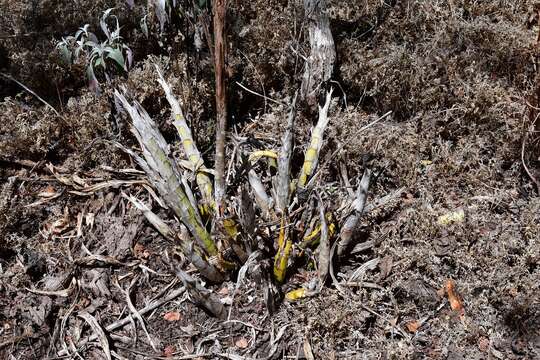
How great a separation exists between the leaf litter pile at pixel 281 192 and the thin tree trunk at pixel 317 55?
18 millimetres

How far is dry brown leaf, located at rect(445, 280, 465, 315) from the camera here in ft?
8.77

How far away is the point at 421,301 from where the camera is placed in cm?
271

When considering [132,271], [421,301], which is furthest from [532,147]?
[132,271]

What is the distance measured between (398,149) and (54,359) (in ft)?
7.81

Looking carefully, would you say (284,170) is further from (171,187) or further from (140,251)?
(140,251)

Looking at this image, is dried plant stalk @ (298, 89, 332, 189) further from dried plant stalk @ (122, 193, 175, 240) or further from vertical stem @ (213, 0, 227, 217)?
dried plant stalk @ (122, 193, 175, 240)

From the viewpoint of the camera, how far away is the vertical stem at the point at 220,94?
1815 mm

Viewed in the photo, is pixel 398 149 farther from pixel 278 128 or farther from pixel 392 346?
pixel 392 346

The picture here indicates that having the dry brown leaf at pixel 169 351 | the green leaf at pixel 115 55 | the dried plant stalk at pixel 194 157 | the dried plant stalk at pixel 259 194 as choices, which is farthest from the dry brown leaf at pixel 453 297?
the green leaf at pixel 115 55

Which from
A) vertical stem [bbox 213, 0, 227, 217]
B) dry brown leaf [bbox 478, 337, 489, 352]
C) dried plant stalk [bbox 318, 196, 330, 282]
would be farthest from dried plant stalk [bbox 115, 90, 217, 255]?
dry brown leaf [bbox 478, 337, 489, 352]

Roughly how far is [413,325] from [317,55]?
1.89m


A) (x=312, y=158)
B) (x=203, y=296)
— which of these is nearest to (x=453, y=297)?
(x=312, y=158)

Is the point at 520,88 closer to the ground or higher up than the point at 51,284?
higher up

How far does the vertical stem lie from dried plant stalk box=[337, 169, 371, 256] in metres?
0.67
